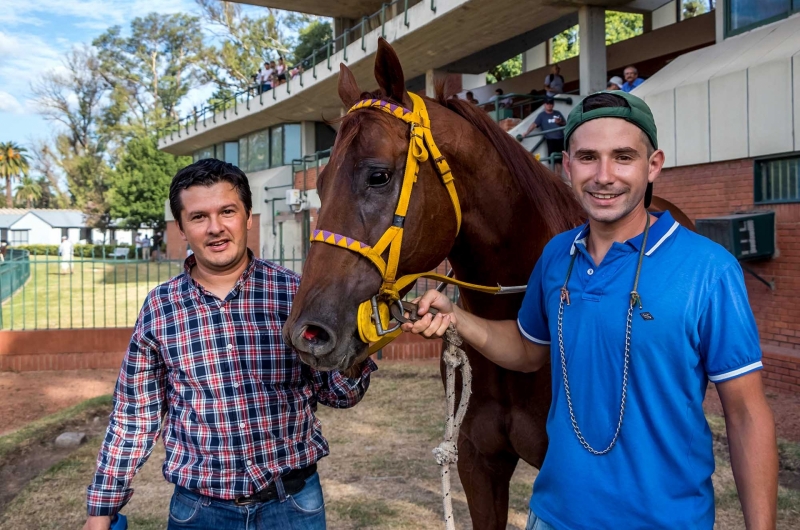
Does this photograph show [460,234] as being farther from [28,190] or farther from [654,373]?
[28,190]

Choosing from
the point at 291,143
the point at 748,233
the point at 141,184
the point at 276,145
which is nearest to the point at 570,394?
the point at 748,233

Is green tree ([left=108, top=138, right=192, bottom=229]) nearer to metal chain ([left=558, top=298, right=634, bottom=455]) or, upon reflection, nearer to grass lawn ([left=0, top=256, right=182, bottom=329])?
grass lawn ([left=0, top=256, right=182, bottom=329])

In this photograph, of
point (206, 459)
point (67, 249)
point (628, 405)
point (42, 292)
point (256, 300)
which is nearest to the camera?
point (628, 405)

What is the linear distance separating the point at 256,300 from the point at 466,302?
890 millimetres

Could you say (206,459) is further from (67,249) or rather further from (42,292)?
(67,249)

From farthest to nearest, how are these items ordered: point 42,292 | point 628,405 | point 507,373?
point 42,292 → point 507,373 → point 628,405

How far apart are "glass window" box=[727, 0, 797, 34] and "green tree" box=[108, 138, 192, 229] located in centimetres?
3631

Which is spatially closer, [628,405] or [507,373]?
[628,405]

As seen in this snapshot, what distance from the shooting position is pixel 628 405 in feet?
5.30

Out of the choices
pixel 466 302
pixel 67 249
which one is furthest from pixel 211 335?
pixel 67 249

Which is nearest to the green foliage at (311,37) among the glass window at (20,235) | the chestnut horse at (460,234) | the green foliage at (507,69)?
the green foliage at (507,69)

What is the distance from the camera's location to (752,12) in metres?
9.46

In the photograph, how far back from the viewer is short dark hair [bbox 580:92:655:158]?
5.47 ft

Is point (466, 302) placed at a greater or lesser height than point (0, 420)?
greater
